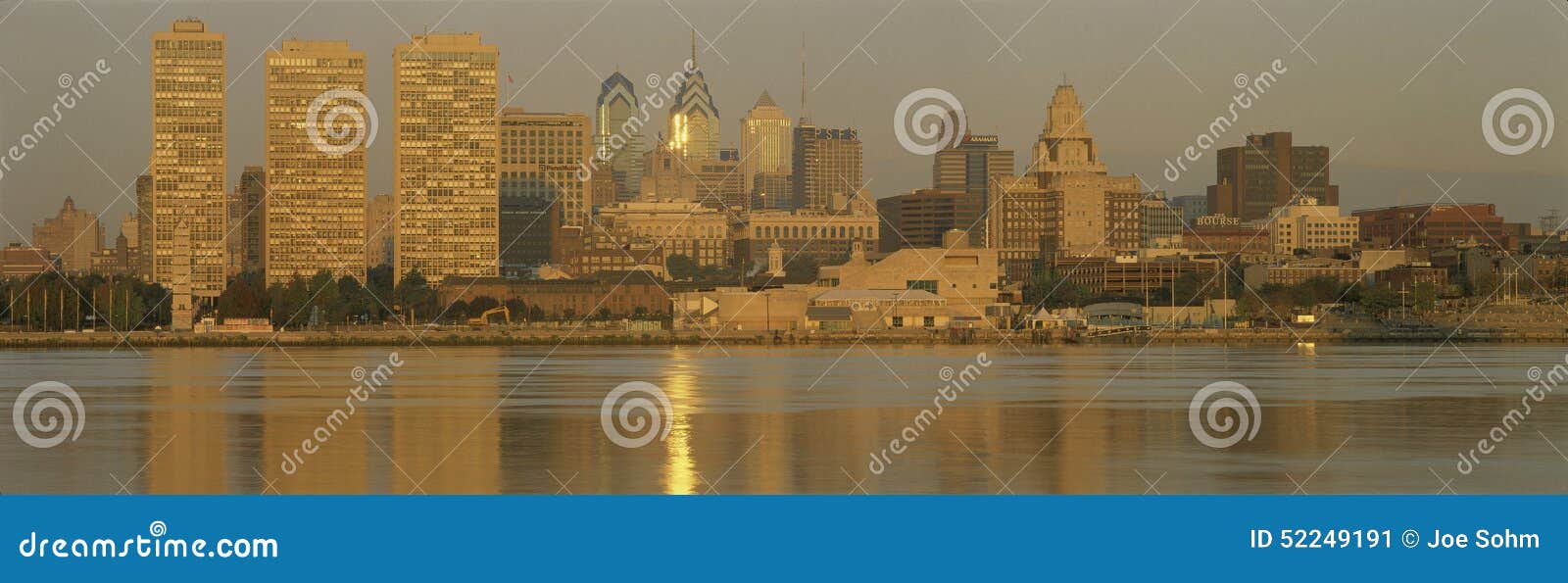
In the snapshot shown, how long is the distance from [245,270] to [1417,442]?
88.7 meters

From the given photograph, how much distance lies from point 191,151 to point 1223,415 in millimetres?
74199

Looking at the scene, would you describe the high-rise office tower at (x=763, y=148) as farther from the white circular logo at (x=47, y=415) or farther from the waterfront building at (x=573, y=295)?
the white circular logo at (x=47, y=415)

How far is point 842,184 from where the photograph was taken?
10756 cm

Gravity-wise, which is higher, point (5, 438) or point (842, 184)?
point (842, 184)

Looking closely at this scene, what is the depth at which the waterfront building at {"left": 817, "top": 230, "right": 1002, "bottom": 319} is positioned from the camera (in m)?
62.6

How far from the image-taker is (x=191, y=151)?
83.2 meters

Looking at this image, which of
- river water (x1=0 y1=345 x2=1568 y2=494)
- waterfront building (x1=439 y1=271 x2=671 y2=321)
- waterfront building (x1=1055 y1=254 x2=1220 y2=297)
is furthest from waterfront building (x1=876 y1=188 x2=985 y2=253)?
river water (x1=0 y1=345 x2=1568 y2=494)

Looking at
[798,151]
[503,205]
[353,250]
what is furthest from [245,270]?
[798,151]

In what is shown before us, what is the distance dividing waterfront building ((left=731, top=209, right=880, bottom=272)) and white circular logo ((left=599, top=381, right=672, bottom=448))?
6908 centimetres

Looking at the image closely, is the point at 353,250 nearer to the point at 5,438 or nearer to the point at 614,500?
the point at 5,438

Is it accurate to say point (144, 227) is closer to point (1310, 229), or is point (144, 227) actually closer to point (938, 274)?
point (938, 274)

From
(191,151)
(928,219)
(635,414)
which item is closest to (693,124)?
(928,219)

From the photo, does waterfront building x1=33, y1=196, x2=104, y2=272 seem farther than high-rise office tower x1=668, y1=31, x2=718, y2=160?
No

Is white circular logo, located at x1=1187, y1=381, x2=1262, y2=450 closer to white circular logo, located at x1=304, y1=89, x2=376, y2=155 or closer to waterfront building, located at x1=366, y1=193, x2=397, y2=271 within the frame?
white circular logo, located at x1=304, y1=89, x2=376, y2=155
